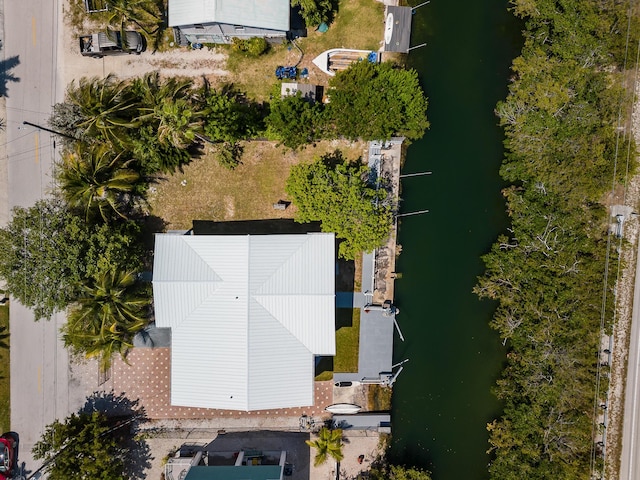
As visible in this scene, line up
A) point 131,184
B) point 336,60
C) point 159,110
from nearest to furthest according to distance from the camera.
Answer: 1. point 159,110
2. point 131,184
3. point 336,60

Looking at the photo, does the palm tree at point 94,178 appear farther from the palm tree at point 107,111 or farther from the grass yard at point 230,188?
the grass yard at point 230,188

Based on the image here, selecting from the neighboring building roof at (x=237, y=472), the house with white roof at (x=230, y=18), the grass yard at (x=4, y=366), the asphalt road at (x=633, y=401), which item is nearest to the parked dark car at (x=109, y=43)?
the house with white roof at (x=230, y=18)

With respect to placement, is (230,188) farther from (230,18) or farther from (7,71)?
(7,71)

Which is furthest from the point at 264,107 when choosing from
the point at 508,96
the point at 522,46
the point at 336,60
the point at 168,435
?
the point at 168,435

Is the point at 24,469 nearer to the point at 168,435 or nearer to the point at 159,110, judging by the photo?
the point at 168,435

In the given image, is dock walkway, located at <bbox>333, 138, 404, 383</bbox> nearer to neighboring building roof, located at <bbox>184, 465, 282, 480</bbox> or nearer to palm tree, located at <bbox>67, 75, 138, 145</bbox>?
neighboring building roof, located at <bbox>184, 465, 282, 480</bbox>

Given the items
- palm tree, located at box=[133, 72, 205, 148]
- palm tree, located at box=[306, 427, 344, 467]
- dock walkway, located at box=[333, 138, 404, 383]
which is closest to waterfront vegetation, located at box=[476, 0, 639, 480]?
dock walkway, located at box=[333, 138, 404, 383]

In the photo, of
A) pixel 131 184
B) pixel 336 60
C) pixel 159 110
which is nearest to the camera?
pixel 159 110
